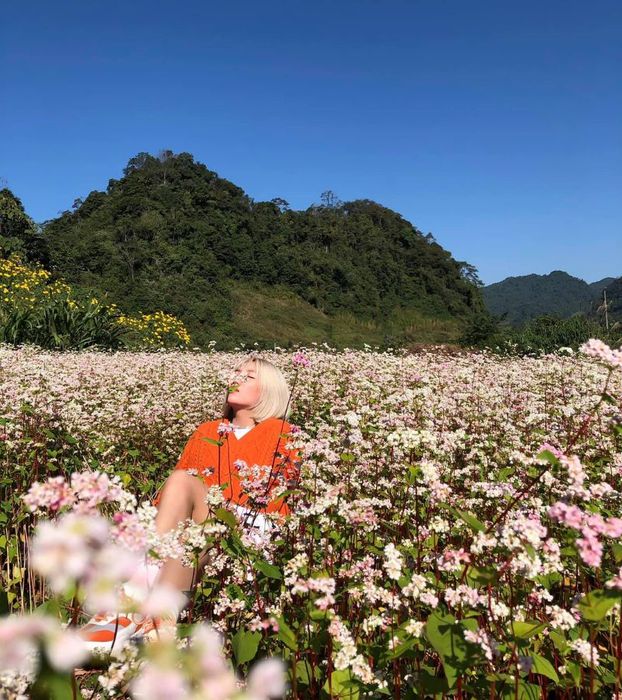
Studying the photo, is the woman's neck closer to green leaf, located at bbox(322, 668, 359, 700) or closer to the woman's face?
the woman's face

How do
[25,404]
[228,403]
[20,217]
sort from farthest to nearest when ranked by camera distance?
[20,217] → [25,404] → [228,403]

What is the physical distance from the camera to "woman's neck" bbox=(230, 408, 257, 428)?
4.49 meters

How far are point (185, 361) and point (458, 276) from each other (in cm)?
5484

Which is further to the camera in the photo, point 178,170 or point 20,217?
point 178,170

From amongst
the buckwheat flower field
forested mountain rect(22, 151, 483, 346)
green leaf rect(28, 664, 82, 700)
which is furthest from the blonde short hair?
→ forested mountain rect(22, 151, 483, 346)

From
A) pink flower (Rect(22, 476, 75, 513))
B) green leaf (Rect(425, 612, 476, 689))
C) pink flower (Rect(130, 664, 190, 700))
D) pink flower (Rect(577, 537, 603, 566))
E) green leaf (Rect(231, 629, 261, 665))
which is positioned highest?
pink flower (Rect(22, 476, 75, 513))

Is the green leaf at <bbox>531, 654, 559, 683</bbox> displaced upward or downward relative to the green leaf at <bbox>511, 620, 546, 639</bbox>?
downward

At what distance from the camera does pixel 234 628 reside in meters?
2.44

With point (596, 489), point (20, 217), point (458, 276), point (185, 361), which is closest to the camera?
point (596, 489)

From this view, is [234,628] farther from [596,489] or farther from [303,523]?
[596,489]

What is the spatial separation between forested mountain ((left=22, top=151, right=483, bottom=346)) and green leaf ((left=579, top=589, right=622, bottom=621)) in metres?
26.1

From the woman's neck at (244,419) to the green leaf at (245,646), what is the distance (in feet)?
8.53

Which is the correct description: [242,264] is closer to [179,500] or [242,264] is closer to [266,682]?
[179,500]

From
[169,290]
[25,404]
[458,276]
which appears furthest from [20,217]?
[458,276]
